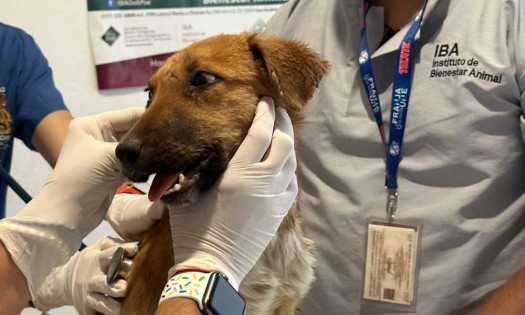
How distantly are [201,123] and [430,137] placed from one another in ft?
1.83

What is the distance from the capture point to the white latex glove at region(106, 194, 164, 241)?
3.69 ft

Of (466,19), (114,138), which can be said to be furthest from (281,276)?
(466,19)

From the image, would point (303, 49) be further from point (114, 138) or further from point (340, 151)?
point (114, 138)

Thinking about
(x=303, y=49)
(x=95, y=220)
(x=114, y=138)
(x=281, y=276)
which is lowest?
(x=281, y=276)

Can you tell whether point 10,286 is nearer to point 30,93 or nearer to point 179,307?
point 179,307

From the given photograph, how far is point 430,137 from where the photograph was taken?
4.20ft

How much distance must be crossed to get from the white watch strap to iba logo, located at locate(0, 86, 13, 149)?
92cm

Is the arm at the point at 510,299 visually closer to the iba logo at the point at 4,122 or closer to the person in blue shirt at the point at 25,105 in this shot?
the person in blue shirt at the point at 25,105

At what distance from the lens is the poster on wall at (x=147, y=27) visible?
2.14 m

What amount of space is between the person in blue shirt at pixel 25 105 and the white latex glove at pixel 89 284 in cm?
51

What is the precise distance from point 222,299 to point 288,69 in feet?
A: 1.49

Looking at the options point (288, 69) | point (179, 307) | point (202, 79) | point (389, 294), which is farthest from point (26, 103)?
point (389, 294)

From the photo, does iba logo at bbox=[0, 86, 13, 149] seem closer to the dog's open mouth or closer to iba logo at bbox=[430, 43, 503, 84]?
the dog's open mouth

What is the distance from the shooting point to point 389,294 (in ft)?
4.33
